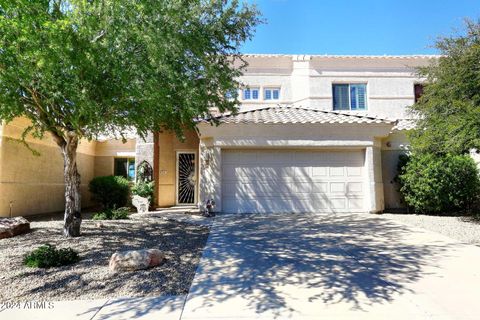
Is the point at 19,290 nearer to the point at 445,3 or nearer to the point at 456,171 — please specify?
the point at 456,171

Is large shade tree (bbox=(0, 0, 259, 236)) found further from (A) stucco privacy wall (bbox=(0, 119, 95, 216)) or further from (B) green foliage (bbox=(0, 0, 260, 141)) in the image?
(A) stucco privacy wall (bbox=(0, 119, 95, 216))

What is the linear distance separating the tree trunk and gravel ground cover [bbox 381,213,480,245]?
9.72 meters

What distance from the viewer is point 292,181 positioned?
1241 cm

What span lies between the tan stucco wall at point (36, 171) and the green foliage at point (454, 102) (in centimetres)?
1293

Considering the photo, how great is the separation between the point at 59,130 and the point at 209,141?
18.5 ft

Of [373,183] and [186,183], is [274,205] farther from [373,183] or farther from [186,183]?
[186,183]

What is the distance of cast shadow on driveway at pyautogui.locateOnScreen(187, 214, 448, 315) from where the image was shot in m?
4.62

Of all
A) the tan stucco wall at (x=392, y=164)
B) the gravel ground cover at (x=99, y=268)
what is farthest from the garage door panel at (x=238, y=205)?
the tan stucco wall at (x=392, y=164)

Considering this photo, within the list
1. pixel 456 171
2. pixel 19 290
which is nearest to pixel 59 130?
pixel 19 290

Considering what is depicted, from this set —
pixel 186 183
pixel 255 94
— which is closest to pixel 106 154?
pixel 186 183

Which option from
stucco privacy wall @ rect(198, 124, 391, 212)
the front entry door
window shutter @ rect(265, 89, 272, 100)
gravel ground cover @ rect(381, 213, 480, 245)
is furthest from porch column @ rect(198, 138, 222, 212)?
window shutter @ rect(265, 89, 272, 100)

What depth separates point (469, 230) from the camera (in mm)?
9164

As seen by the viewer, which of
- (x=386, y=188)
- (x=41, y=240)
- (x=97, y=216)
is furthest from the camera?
(x=386, y=188)

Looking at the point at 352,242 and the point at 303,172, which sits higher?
the point at 303,172
